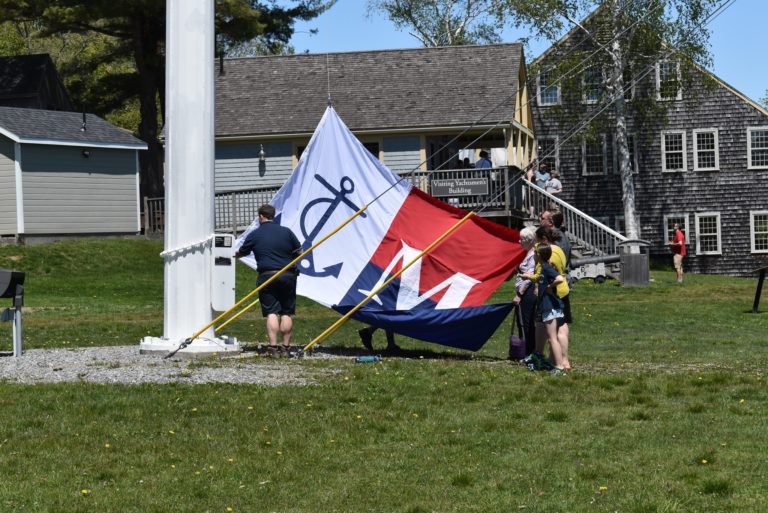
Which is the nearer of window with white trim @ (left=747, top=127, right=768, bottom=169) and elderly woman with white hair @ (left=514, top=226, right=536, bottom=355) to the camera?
elderly woman with white hair @ (left=514, top=226, right=536, bottom=355)

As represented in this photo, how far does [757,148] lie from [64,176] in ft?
89.7

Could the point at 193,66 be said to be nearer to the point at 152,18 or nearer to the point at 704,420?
the point at 704,420

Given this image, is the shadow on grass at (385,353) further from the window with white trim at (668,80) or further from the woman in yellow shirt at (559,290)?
the window with white trim at (668,80)

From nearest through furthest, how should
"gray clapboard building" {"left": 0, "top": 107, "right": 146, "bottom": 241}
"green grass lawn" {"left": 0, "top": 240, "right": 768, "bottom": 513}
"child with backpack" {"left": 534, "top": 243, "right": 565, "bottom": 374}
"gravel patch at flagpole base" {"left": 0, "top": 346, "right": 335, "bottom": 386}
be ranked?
"green grass lawn" {"left": 0, "top": 240, "right": 768, "bottom": 513}, "gravel patch at flagpole base" {"left": 0, "top": 346, "right": 335, "bottom": 386}, "child with backpack" {"left": 534, "top": 243, "right": 565, "bottom": 374}, "gray clapboard building" {"left": 0, "top": 107, "right": 146, "bottom": 241}

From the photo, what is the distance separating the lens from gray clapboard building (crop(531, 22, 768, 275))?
5419 centimetres

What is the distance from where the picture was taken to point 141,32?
1907 inches

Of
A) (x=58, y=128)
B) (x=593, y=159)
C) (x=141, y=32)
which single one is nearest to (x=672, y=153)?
(x=593, y=159)

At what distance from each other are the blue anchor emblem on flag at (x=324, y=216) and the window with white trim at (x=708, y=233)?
38.6 meters

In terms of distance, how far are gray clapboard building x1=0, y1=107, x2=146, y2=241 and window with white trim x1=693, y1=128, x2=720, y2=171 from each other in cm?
2260

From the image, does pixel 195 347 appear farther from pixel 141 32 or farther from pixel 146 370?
pixel 141 32

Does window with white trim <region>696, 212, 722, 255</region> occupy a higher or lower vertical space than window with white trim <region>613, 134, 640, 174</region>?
lower

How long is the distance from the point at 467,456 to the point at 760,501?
2.25m

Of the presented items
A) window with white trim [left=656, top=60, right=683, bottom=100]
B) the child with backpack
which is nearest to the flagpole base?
the child with backpack

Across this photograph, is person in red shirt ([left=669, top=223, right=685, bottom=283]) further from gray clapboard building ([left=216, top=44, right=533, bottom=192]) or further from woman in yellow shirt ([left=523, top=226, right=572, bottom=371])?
woman in yellow shirt ([left=523, top=226, right=572, bottom=371])
